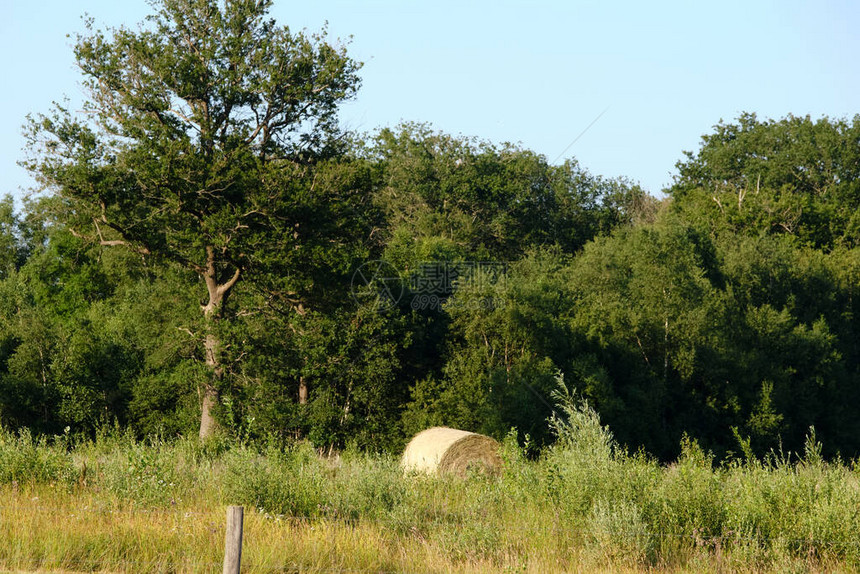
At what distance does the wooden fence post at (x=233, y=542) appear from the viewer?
782 cm

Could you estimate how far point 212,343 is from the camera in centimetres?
2744

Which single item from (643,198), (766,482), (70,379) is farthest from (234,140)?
(643,198)

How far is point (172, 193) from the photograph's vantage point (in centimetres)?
2581

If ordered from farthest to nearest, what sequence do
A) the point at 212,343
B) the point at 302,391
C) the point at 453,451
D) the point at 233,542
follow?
the point at 302,391, the point at 212,343, the point at 453,451, the point at 233,542

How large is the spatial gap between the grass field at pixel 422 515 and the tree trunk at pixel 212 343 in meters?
14.1

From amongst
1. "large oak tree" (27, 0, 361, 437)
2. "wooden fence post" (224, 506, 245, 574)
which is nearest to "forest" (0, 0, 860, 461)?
"large oak tree" (27, 0, 361, 437)

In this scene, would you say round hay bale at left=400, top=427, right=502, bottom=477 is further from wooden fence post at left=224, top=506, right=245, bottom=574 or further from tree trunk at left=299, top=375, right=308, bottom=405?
wooden fence post at left=224, top=506, right=245, bottom=574

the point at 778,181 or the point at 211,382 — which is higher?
the point at 778,181

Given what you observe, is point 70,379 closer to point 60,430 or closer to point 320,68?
point 60,430

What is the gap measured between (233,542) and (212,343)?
66.3 ft

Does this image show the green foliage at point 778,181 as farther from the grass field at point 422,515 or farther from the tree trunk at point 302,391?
the grass field at point 422,515

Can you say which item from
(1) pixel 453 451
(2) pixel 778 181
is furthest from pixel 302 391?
(2) pixel 778 181

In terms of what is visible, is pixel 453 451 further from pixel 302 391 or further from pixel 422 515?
pixel 302 391

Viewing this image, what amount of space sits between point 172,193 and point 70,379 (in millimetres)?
Result: 10153
